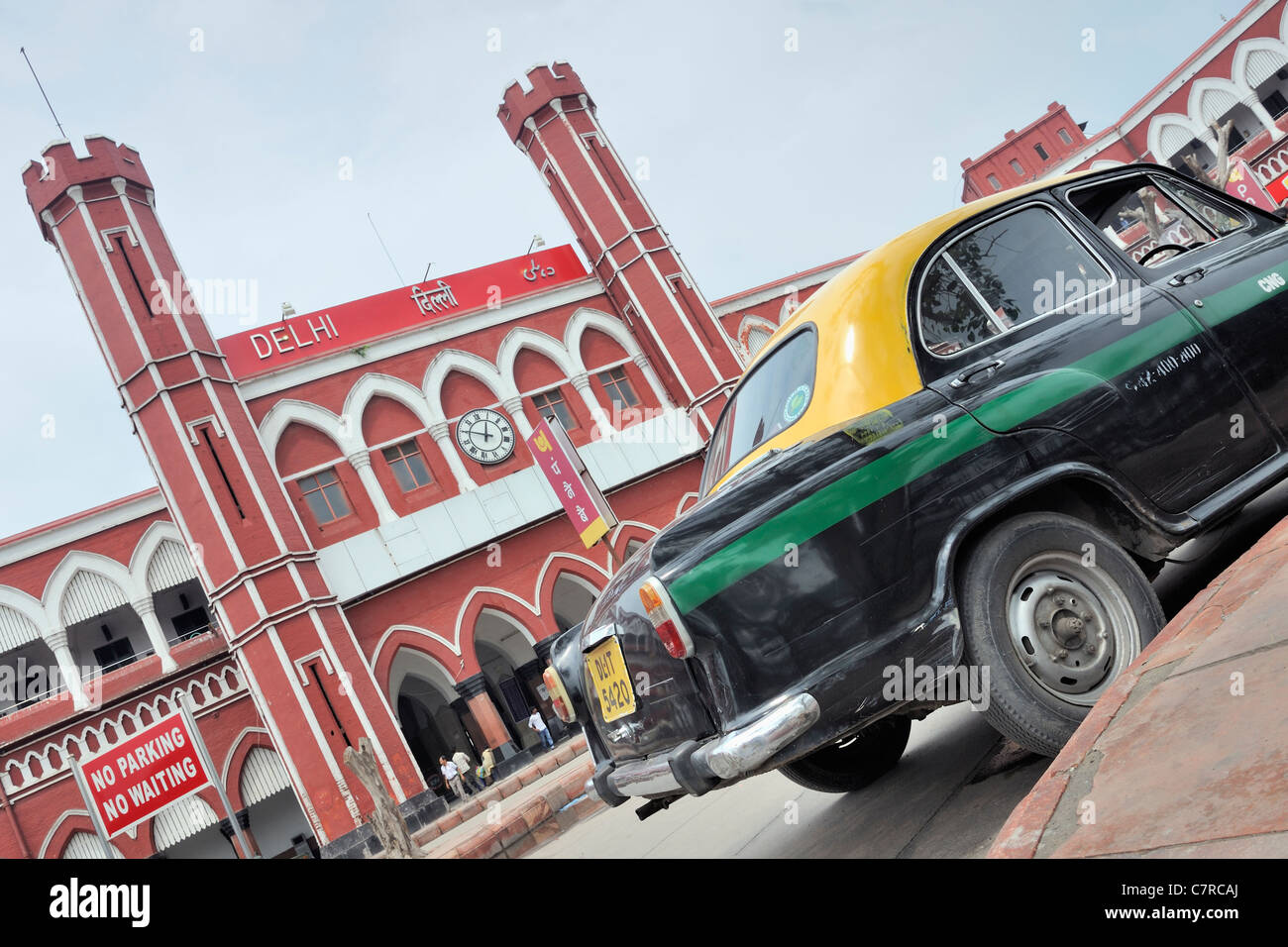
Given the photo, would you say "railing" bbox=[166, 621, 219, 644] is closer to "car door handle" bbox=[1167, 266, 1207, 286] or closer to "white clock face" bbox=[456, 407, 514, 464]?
"white clock face" bbox=[456, 407, 514, 464]

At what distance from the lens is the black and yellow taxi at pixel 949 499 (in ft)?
8.86

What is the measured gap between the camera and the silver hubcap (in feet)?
9.65

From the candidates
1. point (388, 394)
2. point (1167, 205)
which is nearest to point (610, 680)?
point (1167, 205)

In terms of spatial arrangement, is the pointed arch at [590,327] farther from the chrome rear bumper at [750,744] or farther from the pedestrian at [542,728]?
the chrome rear bumper at [750,744]

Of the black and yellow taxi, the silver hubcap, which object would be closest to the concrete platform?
the silver hubcap

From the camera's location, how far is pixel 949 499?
9.55 feet

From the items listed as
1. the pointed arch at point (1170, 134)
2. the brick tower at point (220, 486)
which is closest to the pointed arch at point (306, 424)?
the brick tower at point (220, 486)

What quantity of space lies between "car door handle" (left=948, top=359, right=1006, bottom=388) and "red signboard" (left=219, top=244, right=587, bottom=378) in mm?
20417

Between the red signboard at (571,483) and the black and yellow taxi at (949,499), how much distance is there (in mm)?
10954

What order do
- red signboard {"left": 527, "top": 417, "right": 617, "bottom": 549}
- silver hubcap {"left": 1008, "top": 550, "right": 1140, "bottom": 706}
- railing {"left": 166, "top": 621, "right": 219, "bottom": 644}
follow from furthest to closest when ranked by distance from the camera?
railing {"left": 166, "top": 621, "right": 219, "bottom": 644} → red signboard {"left": 527, "top": 417, "right": 617, "bottom": 549} → silver hubcap {"left": 1008, "top": 550, "right": 1140, "bottom": 706}

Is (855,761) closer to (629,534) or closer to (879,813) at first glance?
(879,813)
